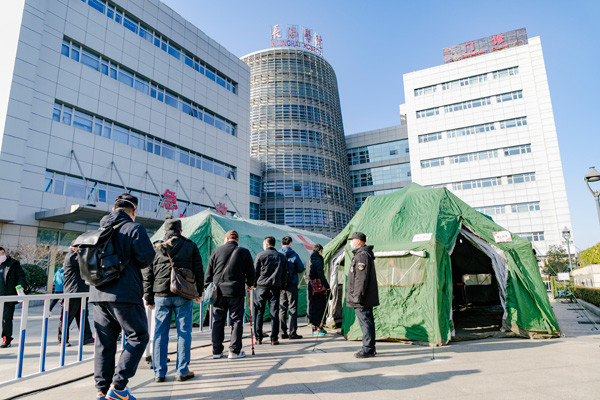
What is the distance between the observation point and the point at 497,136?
42281mm

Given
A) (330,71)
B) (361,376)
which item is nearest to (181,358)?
(361,376)

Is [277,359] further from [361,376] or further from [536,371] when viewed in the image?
[536,371]

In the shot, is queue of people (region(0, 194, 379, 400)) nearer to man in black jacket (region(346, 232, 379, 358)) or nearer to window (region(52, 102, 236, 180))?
man in black jacket (region(346, 232, 379, 358))

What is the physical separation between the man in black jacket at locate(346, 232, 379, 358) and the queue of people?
0.6 inches

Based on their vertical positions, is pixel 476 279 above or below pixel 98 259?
below

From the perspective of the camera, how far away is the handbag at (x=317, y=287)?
333 inches

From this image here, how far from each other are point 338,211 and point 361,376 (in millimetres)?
43956

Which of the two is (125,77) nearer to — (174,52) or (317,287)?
(174,52)

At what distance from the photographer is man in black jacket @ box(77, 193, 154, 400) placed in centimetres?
342

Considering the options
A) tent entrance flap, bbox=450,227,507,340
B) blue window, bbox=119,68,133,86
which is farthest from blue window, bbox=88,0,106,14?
tent entrance flap, bbox=450,227,507,340

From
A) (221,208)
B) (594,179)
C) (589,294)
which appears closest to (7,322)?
(594,179)

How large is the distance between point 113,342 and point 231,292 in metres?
2.20

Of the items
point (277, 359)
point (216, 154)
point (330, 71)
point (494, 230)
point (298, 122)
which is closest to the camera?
point (277, 359)

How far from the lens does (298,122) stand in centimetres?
4762
